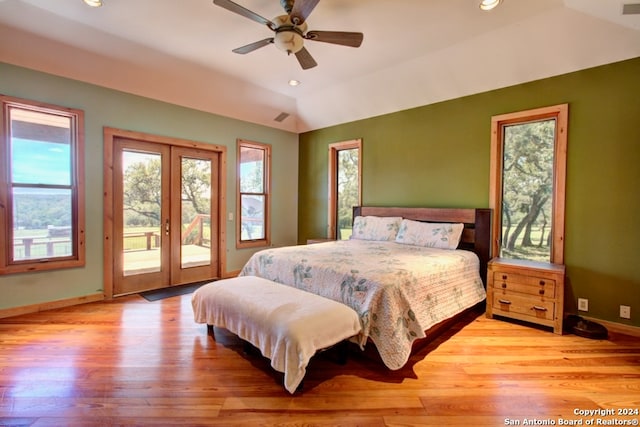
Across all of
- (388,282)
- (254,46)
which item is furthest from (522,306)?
(254,46)

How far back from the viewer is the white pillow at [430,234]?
362cm

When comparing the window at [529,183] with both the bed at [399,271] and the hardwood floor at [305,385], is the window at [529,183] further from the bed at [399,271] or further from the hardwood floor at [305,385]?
the hardwood floor at [305,385]

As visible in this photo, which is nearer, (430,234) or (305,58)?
(305,58)

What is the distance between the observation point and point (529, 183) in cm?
351

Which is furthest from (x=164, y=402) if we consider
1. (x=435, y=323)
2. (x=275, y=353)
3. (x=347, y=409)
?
(x=435, y=323)

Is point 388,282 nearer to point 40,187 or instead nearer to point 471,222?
point 471,222

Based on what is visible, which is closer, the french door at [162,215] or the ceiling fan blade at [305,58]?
the ceiling fan blade at [305,58]

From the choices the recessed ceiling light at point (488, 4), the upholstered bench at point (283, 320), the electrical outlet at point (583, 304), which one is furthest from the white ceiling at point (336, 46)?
the upholstered bench at point (283, 320)

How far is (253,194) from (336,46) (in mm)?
2882

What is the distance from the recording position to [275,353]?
1.95 meters

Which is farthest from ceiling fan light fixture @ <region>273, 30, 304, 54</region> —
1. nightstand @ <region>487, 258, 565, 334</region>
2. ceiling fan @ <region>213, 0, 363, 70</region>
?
nightstand @ <region>487, 258, 565, 334</region>

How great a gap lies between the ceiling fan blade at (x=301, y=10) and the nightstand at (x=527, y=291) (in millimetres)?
2980

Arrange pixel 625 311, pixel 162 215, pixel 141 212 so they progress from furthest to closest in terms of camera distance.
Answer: pixel 162 215 → pixel 141 212 → pixel 625 311

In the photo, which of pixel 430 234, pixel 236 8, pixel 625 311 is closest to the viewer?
pixel 236 8
